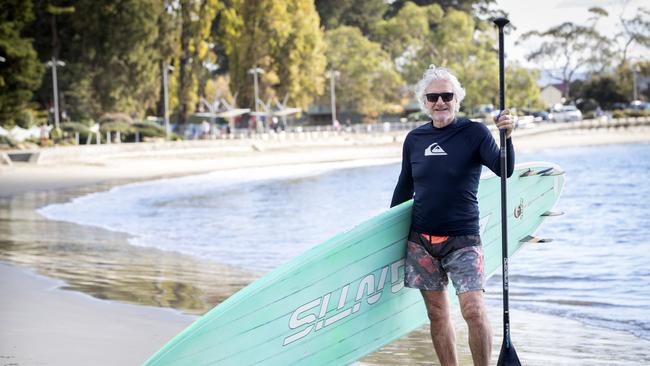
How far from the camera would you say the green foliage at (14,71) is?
132 ft

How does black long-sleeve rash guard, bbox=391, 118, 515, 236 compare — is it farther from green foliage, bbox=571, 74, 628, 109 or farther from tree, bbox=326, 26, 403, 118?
green foliage, bbox=571, 74, 628, 109

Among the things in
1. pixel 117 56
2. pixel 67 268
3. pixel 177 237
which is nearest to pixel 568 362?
pixel 67 268

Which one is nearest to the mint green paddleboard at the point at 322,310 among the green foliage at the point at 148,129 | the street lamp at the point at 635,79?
the green foliage at the point at 148,129

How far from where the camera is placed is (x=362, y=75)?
67.5 metres

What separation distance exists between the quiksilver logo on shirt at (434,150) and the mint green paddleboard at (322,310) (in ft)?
1.33

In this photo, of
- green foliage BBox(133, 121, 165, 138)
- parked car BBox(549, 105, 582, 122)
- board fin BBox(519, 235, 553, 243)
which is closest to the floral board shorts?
board fin BBox(519, 235, 553, 243)

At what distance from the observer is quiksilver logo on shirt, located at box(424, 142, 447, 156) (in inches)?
173

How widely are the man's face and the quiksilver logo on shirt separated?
0.37 ft

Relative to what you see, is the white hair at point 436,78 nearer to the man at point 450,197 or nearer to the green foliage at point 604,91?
the man at point 450,197

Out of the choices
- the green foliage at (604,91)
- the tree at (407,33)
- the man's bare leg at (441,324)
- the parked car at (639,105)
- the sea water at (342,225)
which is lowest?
the sea water at (342,225)

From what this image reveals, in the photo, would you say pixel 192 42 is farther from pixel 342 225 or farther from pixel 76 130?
pixel 342 225

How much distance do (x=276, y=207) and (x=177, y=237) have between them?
6669mm

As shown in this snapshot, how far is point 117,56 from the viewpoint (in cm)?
4909

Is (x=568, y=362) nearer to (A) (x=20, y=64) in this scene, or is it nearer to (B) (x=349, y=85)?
(A) (x=20, y=64)
